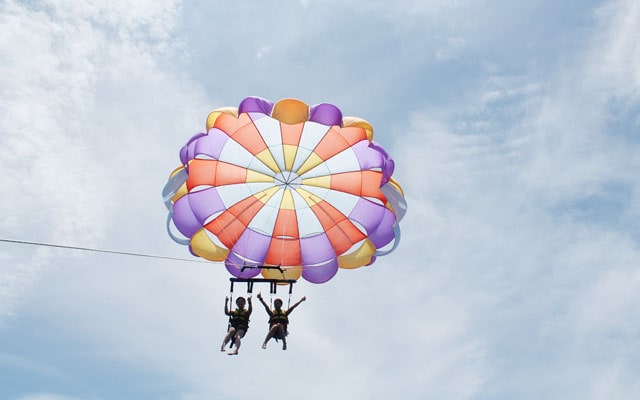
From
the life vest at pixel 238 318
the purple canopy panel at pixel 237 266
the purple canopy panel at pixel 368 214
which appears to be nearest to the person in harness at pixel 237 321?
the life vest at pixel 238 318

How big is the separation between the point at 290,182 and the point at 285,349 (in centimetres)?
328

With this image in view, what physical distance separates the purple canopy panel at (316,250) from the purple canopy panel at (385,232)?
0.82m

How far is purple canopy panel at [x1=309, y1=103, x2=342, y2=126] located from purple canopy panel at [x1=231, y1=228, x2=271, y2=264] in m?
2.42

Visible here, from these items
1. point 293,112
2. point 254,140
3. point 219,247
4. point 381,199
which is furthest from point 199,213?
point 381,199

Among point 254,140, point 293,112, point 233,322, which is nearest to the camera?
point 233,322

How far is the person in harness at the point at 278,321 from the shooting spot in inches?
395

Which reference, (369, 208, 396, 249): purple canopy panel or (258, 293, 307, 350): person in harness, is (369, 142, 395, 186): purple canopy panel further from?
(258, 293, 307, 350): person in harness

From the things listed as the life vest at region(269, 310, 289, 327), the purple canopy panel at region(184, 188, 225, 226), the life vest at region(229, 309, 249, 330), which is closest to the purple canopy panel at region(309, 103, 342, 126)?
the purple canopy panel at region(184, 188, 225, 226)

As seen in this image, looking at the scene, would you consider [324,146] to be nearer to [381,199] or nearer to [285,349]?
[381,199]

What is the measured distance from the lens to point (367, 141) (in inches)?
461

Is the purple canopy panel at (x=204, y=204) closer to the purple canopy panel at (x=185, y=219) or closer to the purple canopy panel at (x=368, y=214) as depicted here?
the purple canopy panel at (x=185, y=219)

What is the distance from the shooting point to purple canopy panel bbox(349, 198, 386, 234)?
11.5 metres

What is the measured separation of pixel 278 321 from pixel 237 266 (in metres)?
1.63

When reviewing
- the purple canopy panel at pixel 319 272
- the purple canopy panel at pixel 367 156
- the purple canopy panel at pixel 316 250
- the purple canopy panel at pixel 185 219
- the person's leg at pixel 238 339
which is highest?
the purple canopy panel at pixel 367 156
